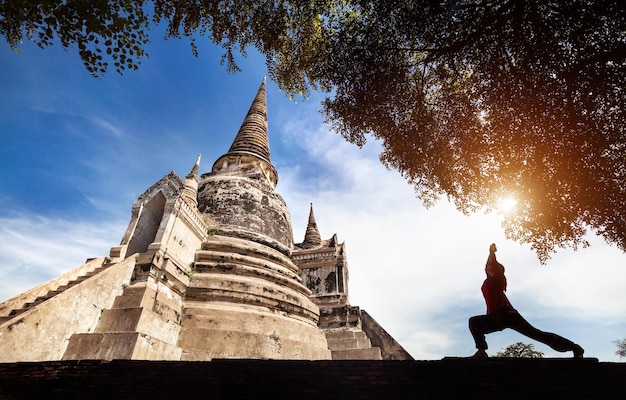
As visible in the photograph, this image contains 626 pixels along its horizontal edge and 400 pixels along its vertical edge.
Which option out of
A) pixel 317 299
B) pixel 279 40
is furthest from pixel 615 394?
A: pixel 317 299

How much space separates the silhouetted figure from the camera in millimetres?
4133

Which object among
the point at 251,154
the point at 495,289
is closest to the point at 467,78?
the point at 495,289

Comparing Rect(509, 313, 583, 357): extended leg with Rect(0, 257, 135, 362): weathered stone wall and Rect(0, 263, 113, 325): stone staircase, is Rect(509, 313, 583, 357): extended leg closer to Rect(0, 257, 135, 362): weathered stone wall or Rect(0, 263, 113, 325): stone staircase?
Rect(0, 257, 135, 362): weathered stone wall

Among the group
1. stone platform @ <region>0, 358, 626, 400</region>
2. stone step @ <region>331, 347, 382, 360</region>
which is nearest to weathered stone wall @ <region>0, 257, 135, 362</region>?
stone platform @ <region>0, 358, 626, 400</region>

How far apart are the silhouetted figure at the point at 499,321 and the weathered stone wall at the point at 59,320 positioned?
8439mm

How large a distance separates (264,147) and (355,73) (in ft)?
42.6

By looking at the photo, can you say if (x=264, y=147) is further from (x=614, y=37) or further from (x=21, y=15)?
(x=614, y=37)

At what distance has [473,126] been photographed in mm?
8000

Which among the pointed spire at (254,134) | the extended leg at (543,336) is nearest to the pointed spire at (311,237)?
the pointed spire at (254,134)

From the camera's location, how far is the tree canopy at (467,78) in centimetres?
616

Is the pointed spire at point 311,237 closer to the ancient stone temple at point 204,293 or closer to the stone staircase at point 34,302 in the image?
the ancient stone temple at point 204,293

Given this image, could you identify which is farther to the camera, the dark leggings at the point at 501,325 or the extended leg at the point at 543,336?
the dark leggings at the point at 501,325

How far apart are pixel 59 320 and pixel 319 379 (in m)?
6.76

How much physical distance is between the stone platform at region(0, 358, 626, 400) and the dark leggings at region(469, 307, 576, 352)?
378 mm
